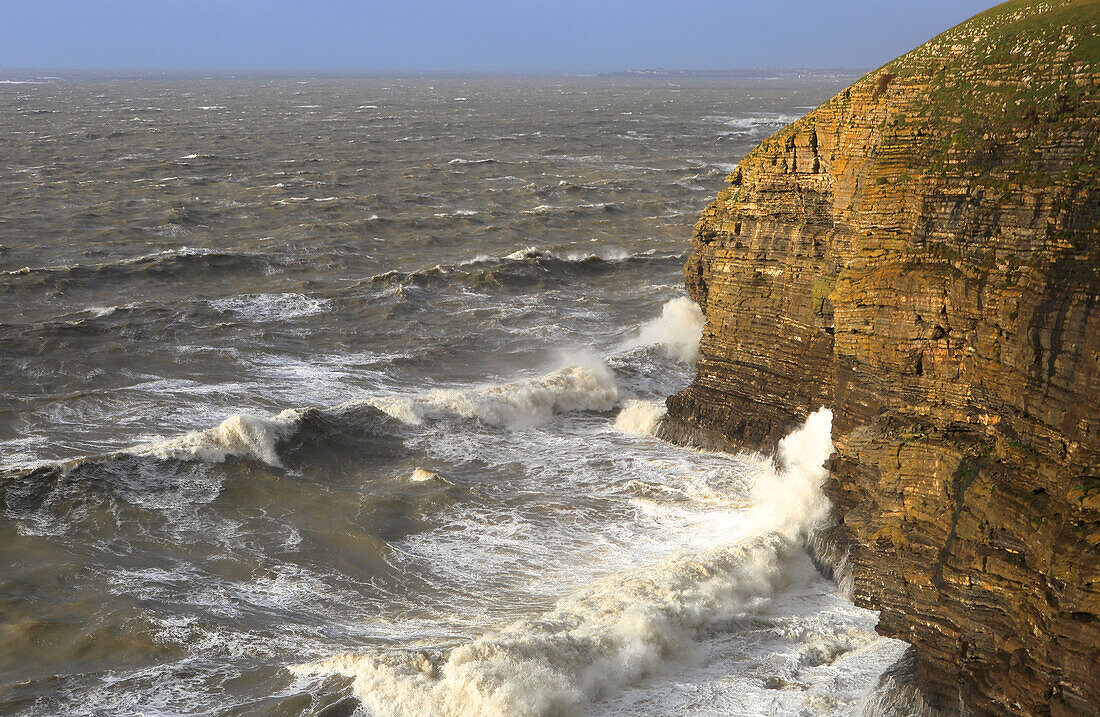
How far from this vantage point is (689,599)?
1436 centimetres

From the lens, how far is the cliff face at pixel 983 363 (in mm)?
9859

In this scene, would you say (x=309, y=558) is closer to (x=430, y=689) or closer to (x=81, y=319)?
(x=430, y=689)

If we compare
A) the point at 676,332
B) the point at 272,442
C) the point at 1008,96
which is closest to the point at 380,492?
the point at 272,442

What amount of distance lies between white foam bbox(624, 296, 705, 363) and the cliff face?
1285 centimetres

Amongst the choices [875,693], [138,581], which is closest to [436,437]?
[138,581]

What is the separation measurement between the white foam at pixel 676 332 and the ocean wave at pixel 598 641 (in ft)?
35.4

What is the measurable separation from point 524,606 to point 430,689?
2724 millimetres

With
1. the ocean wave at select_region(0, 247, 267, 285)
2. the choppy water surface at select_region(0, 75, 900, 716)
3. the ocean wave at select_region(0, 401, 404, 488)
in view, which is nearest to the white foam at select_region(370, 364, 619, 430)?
the choppy water surface at select_region(0, 75, 900, 716)

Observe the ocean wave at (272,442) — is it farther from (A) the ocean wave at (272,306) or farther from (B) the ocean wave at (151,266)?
(B) the ocean wave at (151,266)

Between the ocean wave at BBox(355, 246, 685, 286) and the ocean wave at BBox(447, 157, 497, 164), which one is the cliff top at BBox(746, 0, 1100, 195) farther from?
the ocean wave at BBox(447, 157, 497, 164)

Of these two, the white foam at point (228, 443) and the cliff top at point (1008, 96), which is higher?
the cliff top at point (1008, 96)

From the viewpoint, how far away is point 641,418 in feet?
72.4

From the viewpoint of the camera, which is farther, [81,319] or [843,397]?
[81,319]

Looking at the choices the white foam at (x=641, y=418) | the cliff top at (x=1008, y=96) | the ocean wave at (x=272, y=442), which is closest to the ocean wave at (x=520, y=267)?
the ocean wave at (x=272, y=442)
